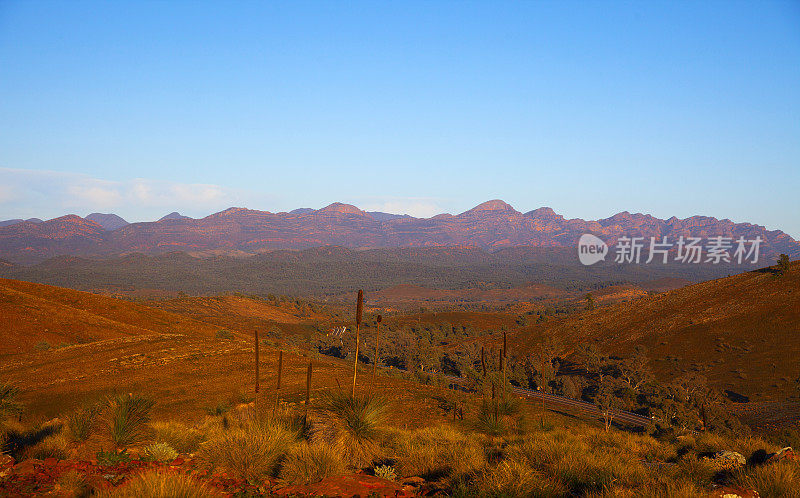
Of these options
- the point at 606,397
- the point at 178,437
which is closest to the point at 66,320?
the point at 178,437

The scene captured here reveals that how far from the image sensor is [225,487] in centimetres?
716

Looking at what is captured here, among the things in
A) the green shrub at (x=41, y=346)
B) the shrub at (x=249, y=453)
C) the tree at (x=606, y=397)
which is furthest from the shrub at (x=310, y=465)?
the green shrub at (x=41, y=346)

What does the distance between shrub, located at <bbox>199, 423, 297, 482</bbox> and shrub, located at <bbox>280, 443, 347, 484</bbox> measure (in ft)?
1.13

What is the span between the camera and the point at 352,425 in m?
9.34

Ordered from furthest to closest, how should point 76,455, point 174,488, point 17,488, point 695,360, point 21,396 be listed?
point 695,360 < point 21,396 < point 76,455 < point 17,488 < point 174,488

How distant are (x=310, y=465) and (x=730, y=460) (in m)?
7.36

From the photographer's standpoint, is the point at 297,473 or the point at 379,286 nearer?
the point at 297,473

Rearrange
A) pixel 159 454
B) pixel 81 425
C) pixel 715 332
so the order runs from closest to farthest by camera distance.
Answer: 1. pixel 159 454
2. pixel 81 425
3. pixel 715 332

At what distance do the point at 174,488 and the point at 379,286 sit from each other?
176m

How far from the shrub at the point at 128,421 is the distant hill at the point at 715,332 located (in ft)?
131

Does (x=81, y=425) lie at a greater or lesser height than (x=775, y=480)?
lesser

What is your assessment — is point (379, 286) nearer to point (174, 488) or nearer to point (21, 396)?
point (21, 396)

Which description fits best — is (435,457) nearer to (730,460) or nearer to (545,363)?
(730,460)

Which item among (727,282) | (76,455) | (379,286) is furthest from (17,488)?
(379,286)
